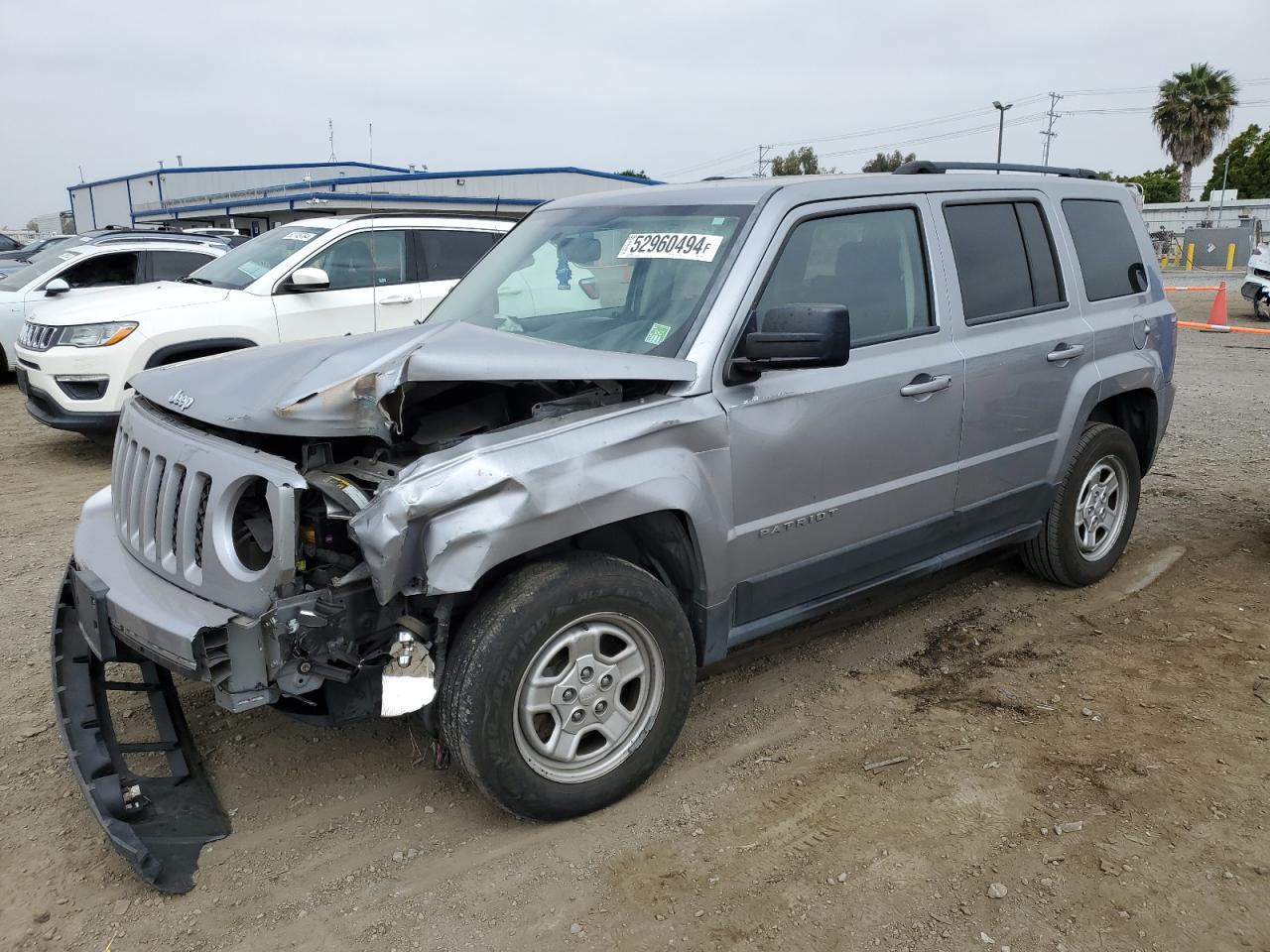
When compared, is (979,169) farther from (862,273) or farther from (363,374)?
(363,374)

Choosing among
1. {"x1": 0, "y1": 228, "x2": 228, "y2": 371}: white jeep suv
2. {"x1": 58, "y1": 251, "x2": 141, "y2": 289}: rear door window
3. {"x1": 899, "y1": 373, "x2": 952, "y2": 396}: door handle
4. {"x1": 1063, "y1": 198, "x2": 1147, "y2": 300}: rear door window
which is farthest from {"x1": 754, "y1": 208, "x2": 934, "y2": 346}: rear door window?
{"x1": 58, "y1": 251, "x2": 141, "y2": 289}: rear door window

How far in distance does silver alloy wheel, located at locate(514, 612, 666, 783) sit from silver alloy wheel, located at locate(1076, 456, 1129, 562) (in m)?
2.73

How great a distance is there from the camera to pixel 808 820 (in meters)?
3.18

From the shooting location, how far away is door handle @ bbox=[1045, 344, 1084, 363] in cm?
442

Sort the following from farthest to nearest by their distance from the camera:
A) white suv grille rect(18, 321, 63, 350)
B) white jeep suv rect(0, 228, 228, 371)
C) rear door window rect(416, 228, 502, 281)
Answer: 1. white jeep suv rect(0, 228, 228, 371)
2. rear door window rect(416, 228, 502, 281)
3. white suv grille rect(18, 321, 63, 350)

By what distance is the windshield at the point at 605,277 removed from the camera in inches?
136

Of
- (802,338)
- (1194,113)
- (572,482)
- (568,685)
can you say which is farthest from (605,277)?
(1194,113)

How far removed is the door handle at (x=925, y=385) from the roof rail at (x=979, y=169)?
0.93 m

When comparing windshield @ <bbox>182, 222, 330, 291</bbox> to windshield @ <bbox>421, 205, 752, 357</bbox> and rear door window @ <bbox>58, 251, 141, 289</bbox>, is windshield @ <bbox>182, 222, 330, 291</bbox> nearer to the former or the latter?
rear door window @ <bbox>58, 251, 141, 289</bbox>

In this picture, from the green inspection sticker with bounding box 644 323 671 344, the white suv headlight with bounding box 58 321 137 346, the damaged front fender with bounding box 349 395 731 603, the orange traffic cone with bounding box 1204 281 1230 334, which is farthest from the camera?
the orange traffic cone with bounding box 1204 281 1230 334

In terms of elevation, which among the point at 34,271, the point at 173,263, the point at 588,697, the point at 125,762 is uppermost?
the point at 173,263

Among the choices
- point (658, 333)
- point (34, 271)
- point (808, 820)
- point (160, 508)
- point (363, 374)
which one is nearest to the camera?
point (363, 374)

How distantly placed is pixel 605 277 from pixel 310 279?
458 centimetres

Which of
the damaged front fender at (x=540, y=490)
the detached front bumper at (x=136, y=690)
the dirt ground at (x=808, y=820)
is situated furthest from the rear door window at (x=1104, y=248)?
the detached front bumper at (x=136, y=690)
